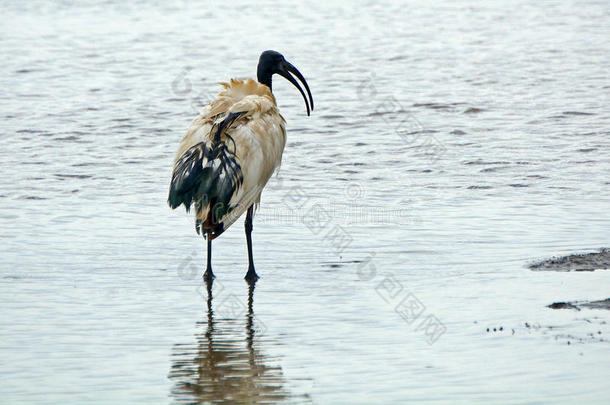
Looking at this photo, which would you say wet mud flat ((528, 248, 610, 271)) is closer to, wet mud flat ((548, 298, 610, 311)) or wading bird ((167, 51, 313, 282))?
wet mud flat ((548, 298, 610, 311))

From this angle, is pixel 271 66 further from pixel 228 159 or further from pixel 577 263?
pixel 577 263

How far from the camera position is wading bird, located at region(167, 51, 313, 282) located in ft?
24.8

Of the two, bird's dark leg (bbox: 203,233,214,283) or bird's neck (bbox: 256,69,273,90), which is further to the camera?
bird's neck (bbox: 256,69,273,90)

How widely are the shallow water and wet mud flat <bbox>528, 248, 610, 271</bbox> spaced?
7.2 inches

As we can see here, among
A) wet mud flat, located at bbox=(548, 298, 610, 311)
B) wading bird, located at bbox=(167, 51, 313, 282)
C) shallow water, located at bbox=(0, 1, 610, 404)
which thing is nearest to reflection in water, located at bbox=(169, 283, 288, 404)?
shallow water, located at bbox=(0, 1, 610, 404)

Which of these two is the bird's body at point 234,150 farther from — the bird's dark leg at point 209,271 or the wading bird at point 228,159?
the bird's dark leg at point 209,271

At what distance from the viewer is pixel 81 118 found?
15.3 metres

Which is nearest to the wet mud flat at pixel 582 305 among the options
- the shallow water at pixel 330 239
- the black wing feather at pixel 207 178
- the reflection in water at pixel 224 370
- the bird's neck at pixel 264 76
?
the shallow water at pixel 330 239

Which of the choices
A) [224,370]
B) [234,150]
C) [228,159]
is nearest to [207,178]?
[228,159]

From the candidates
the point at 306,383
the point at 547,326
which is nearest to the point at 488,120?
the point at 547,326

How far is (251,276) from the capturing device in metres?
7.80

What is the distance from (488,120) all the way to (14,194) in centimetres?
639

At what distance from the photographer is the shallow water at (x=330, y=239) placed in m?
5.73

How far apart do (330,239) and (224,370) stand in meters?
3.09
